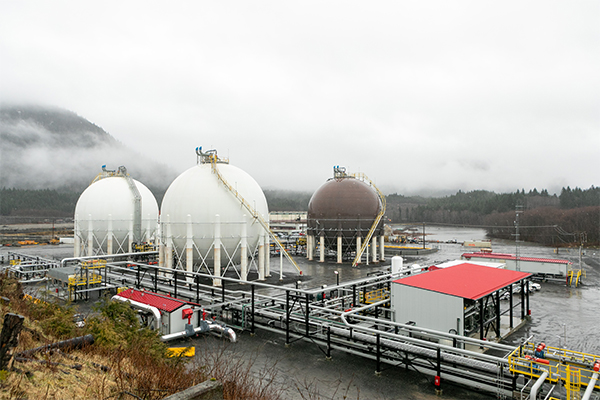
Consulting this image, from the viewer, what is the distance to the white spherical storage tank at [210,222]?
3012 cm

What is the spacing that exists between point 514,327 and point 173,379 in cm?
1970

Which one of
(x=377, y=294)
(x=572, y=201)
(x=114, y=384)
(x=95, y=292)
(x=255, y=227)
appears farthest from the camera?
(x=572, y=201)

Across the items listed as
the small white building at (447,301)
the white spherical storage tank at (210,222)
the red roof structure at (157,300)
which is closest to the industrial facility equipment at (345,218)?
the white spherical storage tank at (210,222)

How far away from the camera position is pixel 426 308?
16.8 metres

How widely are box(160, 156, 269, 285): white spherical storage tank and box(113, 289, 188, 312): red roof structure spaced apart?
9.12 meters

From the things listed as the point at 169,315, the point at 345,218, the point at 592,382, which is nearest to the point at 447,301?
the point at 592,382

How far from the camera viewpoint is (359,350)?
15.3 meters

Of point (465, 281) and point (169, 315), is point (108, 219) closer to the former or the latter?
point (169, 315)

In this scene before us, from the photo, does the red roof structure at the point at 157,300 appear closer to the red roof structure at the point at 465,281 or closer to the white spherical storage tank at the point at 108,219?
the red roof structure at the point at 465,281

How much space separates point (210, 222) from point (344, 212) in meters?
20.3

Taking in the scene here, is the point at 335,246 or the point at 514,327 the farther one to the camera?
the point at 335,246

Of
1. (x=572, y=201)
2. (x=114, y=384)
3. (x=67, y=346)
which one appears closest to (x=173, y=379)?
(x=114, y=384)

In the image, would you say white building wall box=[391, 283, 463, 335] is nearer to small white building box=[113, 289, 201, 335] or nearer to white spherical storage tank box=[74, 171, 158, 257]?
small white building box=[113, 289, 201, 335]

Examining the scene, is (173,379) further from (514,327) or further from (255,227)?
(255,227)
